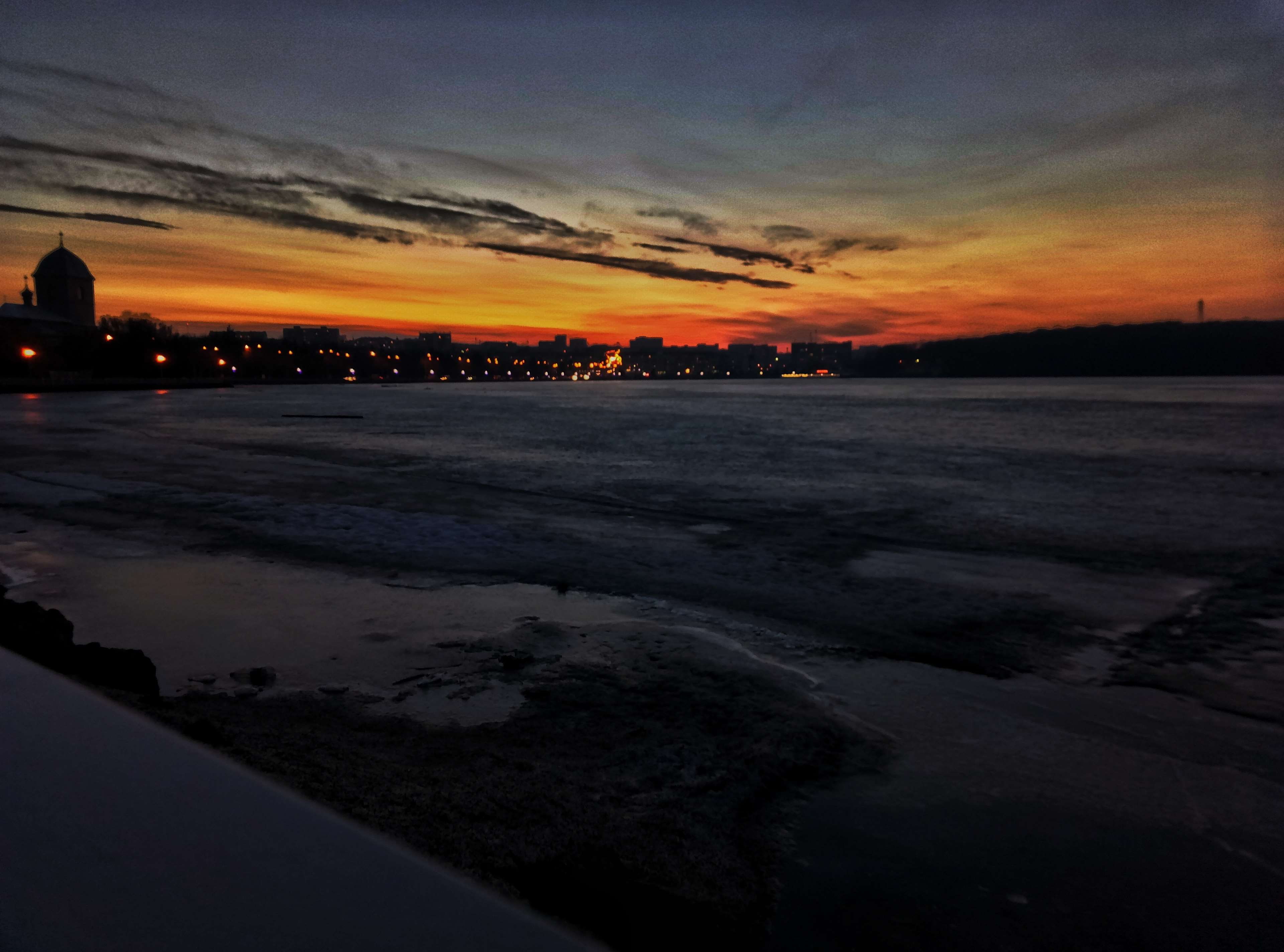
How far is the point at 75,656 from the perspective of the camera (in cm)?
428

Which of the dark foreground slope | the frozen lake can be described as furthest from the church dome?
the dark foreground slope

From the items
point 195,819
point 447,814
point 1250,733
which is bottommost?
point 1250,733

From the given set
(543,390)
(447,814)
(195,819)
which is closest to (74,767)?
(195,819)

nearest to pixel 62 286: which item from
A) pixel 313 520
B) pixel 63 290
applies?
pixel 63 290

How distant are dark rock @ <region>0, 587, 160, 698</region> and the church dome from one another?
153m

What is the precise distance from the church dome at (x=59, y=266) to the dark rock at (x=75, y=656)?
153 m

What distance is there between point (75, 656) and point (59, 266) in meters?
154

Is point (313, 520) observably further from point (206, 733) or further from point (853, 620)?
point (206, 733)

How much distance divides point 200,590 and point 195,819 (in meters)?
6.24

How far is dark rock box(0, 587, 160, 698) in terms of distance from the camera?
4.05 meters

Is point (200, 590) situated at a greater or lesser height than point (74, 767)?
lesser

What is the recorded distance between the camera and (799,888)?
307 cm

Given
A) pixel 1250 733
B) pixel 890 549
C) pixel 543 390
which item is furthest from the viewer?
pixel 543 390

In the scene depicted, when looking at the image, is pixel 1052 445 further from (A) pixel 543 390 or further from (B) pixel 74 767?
(A) pixel 543 390
